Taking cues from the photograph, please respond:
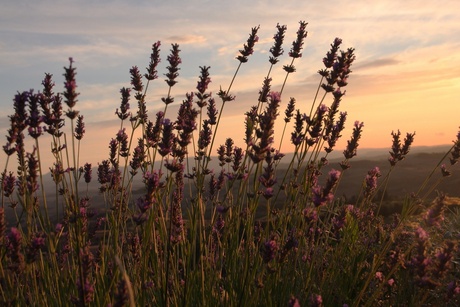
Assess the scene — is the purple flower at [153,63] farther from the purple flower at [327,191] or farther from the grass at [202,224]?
the purple flower at [327,191]

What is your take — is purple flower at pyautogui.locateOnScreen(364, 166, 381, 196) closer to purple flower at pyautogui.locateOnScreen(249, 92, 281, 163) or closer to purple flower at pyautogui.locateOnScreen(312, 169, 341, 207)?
purple flower at pyautogui.locateOnScreen(312, 169, 341, 207)

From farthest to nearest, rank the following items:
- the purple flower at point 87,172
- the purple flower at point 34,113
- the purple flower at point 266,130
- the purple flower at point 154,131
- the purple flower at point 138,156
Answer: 1. the purple flower at point 87,172
2. the purple flower at point 138,156
3. the purple flower at point 154,131
4. the purple flower at point 34,113
5. the purple flower at point 266,130

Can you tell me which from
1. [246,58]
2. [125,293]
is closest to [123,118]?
[246,58]

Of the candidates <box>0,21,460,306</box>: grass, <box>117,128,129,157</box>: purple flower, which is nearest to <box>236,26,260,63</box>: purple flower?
<box>0,21,460,306</box>: grass

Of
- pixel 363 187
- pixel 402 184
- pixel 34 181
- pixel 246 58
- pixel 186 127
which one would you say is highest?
pixel 246 58

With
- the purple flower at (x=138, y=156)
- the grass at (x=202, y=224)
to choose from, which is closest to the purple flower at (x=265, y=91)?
the grass at (x=202, y=224)

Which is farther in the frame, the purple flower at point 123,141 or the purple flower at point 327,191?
the purple flower at point 123,141

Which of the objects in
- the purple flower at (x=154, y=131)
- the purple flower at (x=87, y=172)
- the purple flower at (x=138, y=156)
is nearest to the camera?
the purple flower at (x=154, y=131)

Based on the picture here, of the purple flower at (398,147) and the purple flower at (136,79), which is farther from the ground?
the purple flower at (136,79)

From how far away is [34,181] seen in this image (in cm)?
280

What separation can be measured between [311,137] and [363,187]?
1406 mm

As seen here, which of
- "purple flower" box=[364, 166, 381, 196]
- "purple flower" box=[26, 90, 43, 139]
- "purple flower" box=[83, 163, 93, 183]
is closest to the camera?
"purple flower" box=[26, 90, 43, 139]

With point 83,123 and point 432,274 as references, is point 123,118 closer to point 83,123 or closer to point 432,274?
point 83,123

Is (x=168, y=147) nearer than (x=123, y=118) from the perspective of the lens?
Yes
